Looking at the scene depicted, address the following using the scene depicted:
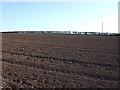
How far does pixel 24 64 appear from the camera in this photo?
19.1 metres

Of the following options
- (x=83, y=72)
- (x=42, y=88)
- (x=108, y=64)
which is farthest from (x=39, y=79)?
(x=108, y=64)

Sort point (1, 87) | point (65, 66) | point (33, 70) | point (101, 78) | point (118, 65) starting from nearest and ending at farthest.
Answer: point (1, 87) < point (101, 78) < point (33, 70) < point (65, 66) < point (118, 65)

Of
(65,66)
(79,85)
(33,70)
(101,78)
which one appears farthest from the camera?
(65,66)

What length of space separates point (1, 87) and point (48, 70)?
513 centimetres

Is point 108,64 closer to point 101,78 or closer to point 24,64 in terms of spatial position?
point 101,78

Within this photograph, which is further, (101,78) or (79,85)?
(101,78)

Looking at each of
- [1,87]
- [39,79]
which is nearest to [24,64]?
[39,79]

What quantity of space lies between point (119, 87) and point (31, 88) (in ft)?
18.2

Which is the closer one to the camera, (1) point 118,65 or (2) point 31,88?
(2) point 31,88

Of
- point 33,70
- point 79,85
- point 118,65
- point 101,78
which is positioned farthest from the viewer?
point 118,65

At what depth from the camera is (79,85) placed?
13.6 m

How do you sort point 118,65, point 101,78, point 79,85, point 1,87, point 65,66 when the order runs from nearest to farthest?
point 1,87, point 79,85, point 101,78, point 65,66, point 118,65

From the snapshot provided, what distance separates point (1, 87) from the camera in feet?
41.2

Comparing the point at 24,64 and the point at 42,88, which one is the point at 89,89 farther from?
the point at 24,64
